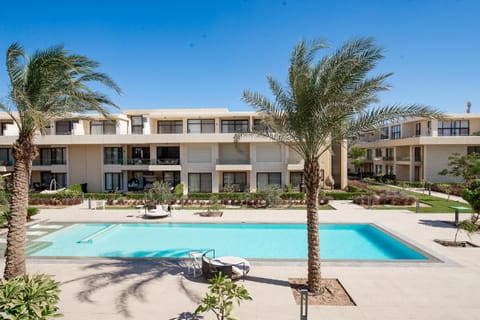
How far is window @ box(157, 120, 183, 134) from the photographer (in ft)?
108

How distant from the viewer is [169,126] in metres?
32.9

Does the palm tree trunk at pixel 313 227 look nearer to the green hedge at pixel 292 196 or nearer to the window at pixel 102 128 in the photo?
the green hedge at pixel 292 196

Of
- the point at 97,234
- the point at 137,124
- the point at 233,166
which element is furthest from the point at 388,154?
the point at 97,234

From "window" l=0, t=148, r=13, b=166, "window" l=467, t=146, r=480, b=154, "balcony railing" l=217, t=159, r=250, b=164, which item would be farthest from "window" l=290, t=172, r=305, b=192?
"window" l=0, t=148, r=13, b=166

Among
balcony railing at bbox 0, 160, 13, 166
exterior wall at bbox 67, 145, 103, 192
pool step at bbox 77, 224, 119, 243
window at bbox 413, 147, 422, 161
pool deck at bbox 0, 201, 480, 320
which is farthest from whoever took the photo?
window at bbox 413, 147, 422, 161

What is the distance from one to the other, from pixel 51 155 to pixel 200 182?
17.0 m

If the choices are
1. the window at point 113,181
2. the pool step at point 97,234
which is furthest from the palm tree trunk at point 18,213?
the window at point 113,181

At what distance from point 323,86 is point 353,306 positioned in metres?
5.96

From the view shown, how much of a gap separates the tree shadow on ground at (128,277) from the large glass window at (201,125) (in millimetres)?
21812

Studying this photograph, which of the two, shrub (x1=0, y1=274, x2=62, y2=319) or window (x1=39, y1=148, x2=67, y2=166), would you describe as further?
window (x1=39, y1=148, x2=67, y2=166)

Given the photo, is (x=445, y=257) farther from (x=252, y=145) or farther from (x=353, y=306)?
(x=252, y=145)

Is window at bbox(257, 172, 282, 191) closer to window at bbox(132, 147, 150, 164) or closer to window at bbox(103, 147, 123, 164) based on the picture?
window at bbox(132, 147, 150, 164)

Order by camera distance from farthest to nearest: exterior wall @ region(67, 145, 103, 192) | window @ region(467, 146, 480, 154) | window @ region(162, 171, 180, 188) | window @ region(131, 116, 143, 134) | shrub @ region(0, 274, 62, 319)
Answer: window @ region(467, 146, 480, 154)
window @ region(131, 116, 143, 134)
exterior wall @ region(67, 145, 103, 192)
window @ region(162, 171, 180, 188)
shrub @ region(0, 274, 62, 319)

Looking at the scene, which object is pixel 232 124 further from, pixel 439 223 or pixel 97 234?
pixel 439 223
